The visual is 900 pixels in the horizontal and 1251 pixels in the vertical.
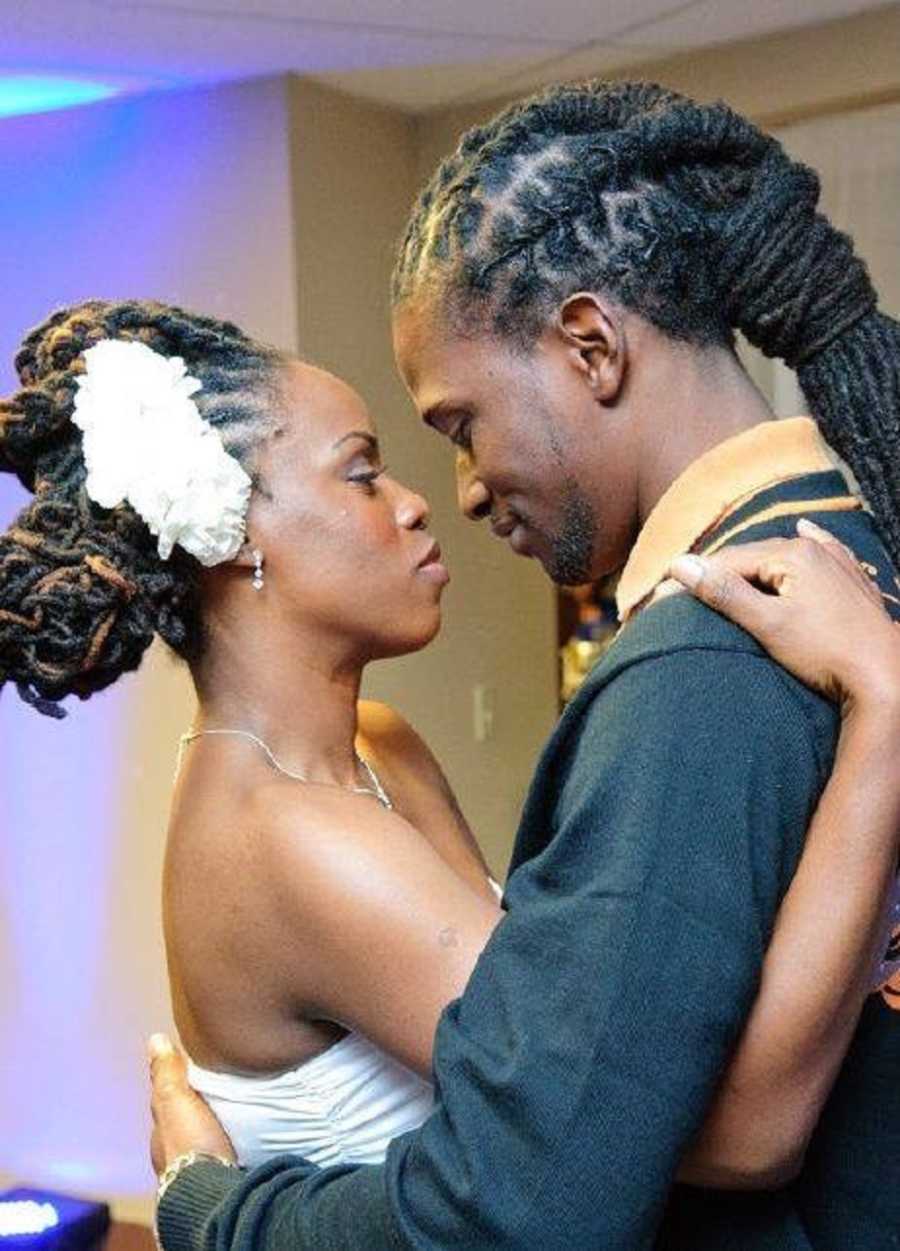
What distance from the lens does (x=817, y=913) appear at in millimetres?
973

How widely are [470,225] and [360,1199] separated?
2.19 ft

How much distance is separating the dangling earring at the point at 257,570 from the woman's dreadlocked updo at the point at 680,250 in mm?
377

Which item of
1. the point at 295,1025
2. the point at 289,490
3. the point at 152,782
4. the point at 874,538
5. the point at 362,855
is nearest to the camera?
the point at 874,538

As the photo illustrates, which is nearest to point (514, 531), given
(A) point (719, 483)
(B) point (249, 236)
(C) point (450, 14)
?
(A) point (719, 483)

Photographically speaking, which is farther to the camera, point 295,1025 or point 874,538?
point 295,1025

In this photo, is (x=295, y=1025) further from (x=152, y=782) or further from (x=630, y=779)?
(x=152, y=782)

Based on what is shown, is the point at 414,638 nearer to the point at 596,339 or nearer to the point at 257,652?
the point at 257,652

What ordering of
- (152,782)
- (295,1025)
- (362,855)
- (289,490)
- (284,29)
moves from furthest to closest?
(152,782) < (284,29) < (289,490) < (295,1025) < (362,855)

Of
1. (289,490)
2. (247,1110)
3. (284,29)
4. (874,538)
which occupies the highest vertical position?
(284,29)

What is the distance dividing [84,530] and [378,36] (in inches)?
78.0

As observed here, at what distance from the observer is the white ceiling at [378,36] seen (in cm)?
294

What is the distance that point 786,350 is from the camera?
47.5 inches

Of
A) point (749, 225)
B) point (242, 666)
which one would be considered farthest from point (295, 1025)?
point (749, 225)

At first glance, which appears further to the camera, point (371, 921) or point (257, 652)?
point (257, 652)
